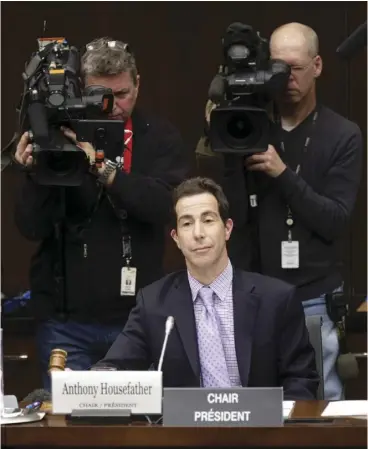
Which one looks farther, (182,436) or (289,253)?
(289,253)

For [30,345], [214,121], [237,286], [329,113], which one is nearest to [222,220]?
[237,286]

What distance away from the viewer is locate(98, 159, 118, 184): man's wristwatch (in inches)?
166

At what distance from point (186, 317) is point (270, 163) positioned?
77cm

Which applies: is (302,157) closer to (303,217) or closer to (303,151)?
(303,151)

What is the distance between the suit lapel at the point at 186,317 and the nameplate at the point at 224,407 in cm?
68

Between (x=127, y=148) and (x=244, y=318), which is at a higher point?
(x=127, y=148)

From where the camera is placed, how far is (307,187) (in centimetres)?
428

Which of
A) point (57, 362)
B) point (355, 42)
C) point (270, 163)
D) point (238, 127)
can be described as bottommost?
point (57, 362)

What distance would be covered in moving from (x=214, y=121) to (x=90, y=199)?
50 cm

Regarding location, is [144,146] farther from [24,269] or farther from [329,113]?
[24,269]

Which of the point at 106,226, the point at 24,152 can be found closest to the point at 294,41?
the point at 106,226

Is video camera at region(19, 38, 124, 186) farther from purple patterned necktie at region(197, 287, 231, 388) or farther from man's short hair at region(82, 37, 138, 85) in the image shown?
purple patterned necktie at region(197, 287, 231, 388)

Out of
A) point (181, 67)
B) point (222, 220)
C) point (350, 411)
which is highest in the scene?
point (181, 67)

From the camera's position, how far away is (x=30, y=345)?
497 cm
